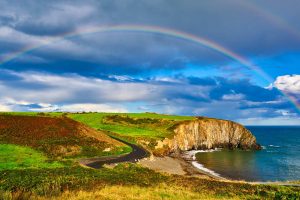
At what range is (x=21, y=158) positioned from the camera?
47344mm

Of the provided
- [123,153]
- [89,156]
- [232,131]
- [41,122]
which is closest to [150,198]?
[89,156]

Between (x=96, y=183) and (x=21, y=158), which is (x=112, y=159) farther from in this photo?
(x=96, y=183)

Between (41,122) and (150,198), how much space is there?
50606mm

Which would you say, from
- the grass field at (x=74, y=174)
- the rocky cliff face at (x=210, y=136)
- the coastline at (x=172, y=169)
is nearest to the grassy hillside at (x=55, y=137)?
A: the grass field at (x=74, y=174)

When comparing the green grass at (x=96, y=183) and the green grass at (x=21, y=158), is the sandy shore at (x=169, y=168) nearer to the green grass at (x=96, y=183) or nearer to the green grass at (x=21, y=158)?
the green grass at (x=96, y=183)

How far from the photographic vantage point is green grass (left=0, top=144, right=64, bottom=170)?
43.2 m

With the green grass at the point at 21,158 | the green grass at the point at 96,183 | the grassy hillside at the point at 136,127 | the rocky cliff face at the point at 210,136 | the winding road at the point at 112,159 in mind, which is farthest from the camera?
the rocky cliff face at the point at 210,136

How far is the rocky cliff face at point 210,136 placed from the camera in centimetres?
11412

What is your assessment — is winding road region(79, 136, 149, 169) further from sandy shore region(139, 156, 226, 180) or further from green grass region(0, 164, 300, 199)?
green grass region(0, 164, 300, 199)

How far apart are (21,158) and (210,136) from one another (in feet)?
304

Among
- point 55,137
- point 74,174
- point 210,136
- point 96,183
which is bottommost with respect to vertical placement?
point 210,136

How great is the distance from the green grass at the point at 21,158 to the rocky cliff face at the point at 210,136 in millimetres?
57066

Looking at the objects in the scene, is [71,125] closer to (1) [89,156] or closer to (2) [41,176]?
(1) [89,156]

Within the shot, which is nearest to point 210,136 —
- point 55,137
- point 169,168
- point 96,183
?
point 169,168
